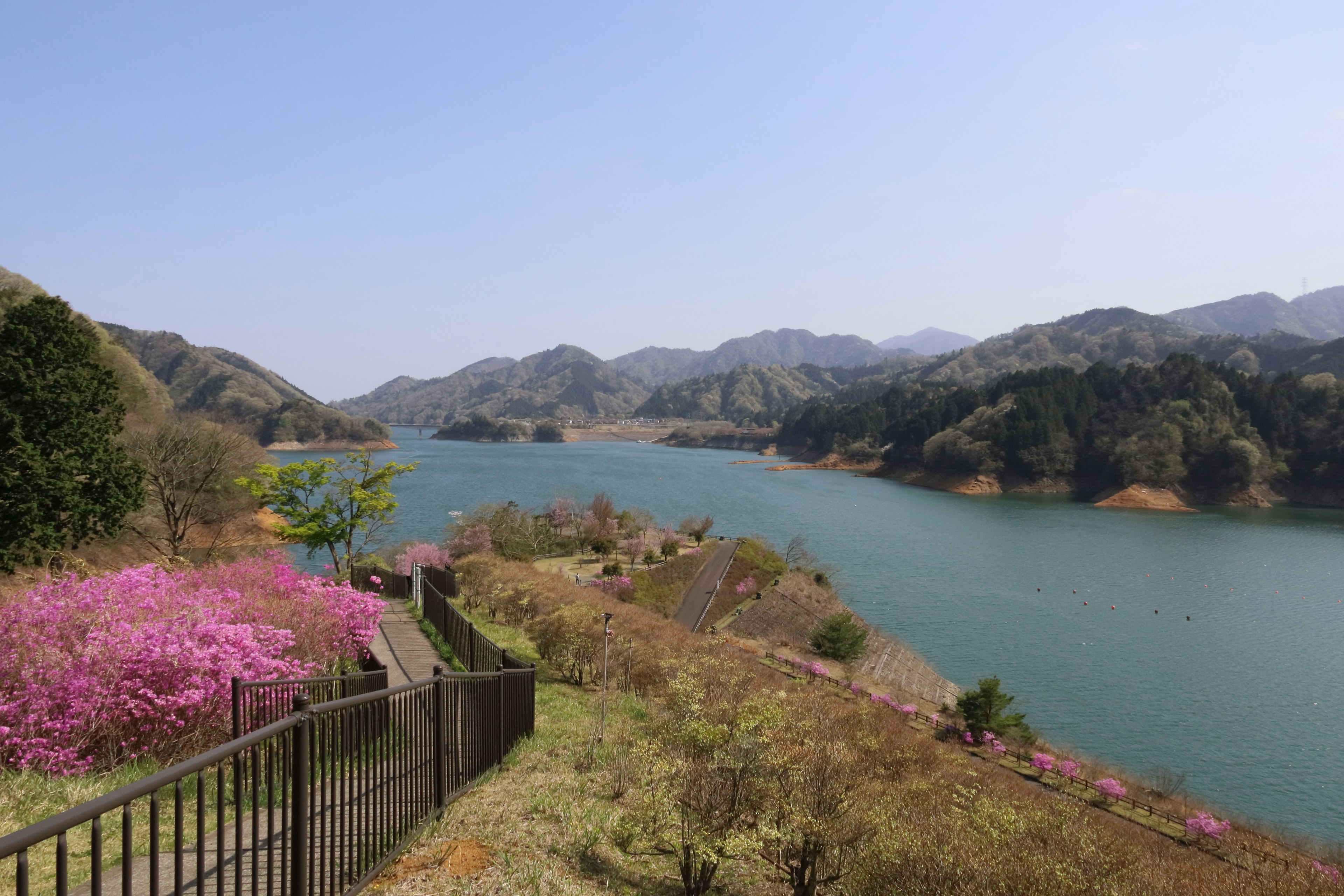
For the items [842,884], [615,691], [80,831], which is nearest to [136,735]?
[80,831]

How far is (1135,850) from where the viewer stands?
6762 millimetres

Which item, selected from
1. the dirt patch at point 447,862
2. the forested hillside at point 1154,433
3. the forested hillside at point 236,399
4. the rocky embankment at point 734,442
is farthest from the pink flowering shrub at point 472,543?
the rocky embankment at point 734,442

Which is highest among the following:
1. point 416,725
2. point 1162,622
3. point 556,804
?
point 416,725

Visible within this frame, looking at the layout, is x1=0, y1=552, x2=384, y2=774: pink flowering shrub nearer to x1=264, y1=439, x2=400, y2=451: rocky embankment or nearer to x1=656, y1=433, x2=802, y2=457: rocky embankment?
x1=264, y1=439, x2=400, y2=451: rocky embankment

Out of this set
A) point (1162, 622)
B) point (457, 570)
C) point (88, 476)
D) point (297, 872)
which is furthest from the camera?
point (1162, 622)

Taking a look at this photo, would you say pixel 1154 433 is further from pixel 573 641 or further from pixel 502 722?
pixel 502 722

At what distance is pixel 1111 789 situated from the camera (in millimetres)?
18266

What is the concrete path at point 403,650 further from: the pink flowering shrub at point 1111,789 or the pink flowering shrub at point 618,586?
the pink flowering shrub at point 618,586

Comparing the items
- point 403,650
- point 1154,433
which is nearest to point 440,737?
point 403,650

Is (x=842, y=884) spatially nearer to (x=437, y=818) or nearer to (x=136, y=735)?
(x=437, y=818)

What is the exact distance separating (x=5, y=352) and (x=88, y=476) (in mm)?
4081

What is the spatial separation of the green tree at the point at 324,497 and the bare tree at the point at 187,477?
268 inches

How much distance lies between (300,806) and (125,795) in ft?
3.82

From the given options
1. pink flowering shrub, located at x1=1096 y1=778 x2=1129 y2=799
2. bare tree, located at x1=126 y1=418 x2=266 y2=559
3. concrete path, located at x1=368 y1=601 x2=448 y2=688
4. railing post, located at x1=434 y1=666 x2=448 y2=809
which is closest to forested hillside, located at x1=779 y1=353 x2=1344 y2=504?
pink flowering shrub, located at x1=1096 y1=778 x2=1129 y2=799
